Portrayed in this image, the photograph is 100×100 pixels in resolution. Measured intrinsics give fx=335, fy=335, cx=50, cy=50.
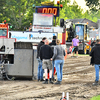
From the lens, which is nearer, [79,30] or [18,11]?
[79,30]

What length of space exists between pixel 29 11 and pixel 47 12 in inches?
1332

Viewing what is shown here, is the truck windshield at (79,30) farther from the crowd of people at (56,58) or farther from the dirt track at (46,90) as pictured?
the crowd of people at (56,58)

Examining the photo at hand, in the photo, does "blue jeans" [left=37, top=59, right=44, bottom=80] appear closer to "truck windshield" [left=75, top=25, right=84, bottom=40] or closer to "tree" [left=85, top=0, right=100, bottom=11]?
"truck windshield" [left=75, top=25, right=84, bottom=40]

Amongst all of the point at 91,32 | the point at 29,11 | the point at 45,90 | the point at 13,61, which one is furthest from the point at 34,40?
the point at 29,11

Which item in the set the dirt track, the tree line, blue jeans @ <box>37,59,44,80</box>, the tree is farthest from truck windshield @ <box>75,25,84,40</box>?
blue jeans @ <box>37,59,44,80</box>

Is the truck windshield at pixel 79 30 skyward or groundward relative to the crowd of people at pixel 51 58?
skyward

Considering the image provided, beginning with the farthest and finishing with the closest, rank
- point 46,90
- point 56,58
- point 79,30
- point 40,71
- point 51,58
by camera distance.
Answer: point 79,30, point 40,71, point 51,58, point 56,58, point 46,90

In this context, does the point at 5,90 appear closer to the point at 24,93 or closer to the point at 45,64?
the point at 24,93

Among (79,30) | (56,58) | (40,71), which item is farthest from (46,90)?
(79,30)

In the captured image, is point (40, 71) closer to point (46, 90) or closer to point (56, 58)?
point (56, 58)

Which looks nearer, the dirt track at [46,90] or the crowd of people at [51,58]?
the dirt track at [46,90]

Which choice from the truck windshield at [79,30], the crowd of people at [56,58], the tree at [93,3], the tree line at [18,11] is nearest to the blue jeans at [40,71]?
the crowd of people at [56,58]

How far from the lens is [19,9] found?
59750 millimetres

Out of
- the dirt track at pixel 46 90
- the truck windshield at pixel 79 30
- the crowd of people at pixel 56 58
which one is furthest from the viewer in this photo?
the truck windshield at pixel 79 30
